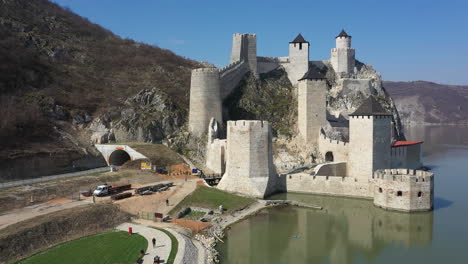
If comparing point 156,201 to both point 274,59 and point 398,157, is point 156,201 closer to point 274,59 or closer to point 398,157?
point 398,157

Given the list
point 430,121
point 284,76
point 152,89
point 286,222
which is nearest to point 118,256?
point 286,222

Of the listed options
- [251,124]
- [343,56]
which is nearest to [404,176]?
[251,124]

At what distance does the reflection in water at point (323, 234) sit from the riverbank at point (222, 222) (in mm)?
428

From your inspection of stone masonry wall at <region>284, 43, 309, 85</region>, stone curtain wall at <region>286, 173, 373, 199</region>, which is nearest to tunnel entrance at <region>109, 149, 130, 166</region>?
stone curtain wall at <region>286, 173, 373, 199</region>

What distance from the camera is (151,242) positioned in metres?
17.1

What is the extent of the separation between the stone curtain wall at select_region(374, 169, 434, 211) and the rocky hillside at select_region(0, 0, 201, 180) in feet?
67.0

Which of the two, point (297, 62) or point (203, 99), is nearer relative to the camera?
point (203, 99)

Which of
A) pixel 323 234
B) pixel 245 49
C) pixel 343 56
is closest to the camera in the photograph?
pixel 323 234

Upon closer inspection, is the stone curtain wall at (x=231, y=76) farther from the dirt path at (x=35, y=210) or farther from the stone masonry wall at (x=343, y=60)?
the dirt path at (x=35, y=210)

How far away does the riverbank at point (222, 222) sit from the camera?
17.8 meters

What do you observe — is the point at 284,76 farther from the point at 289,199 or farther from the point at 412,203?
the point at 412,203

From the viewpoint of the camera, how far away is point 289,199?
2656cm

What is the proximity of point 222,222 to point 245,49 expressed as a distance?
24739 millimetres

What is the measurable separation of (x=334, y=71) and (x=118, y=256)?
34932mm
